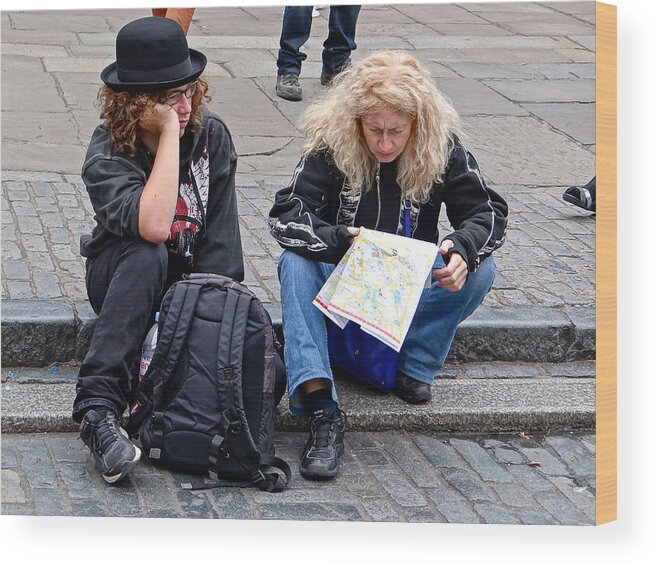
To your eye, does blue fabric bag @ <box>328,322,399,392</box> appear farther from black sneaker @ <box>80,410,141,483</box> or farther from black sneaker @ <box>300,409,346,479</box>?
black sneaker @ <box>80,410,141,483</box>

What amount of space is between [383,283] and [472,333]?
697 mm

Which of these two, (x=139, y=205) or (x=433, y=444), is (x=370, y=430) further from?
(x=139, y=205)

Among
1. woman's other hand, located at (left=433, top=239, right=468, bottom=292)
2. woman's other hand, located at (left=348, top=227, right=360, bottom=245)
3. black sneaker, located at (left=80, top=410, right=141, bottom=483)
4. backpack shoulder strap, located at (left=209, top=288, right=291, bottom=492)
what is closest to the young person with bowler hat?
black sneaker, located at (left=80, top=410, right=141, bottom=483)

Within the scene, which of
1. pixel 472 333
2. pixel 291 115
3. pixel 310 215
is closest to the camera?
pixel 310 215

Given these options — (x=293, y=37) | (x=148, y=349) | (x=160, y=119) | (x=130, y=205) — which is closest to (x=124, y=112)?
(x=160, y=119)

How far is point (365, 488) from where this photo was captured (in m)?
3.71

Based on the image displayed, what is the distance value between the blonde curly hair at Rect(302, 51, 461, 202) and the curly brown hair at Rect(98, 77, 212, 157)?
499 millimetres

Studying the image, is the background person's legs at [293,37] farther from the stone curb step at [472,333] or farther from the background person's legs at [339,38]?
the stone curb step at [472,333]

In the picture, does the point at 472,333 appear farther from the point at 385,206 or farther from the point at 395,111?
the point at 395,111

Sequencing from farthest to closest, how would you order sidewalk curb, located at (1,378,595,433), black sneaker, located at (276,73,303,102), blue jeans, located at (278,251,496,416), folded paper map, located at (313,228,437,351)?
black sneaker, located at (276,73,303,102) < sidewalk curb, located at (1,378,595,433) < blue jeans, located at (278,251,496,416) < folded paper map, located at (313,228,437,351)

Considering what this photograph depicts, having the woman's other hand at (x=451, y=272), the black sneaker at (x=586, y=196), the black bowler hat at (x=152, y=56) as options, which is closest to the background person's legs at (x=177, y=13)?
the black bowler hat at (x=152, y=56)

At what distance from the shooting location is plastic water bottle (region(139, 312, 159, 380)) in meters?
3.71

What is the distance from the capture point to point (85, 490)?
3621mm

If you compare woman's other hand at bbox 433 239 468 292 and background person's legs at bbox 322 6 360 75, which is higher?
background person's legs at bbox 322 6 360 75
